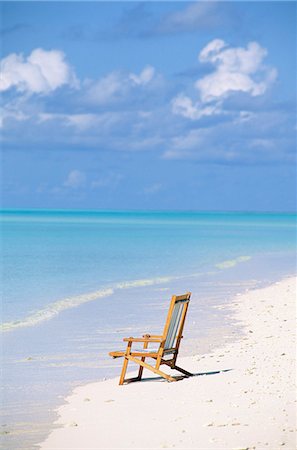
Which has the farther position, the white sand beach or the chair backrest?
the chair backrest

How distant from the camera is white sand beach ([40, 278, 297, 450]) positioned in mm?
7375

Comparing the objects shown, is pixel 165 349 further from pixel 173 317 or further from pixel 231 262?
pixel 231 262

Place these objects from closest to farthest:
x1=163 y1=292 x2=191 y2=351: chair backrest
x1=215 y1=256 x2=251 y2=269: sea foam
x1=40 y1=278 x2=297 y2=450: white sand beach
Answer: x1=40 y1=278 x2=297 y2=450: white sand beach → x1=163 y1=292 x2=191 y2=351: chair backrest → x1=215 y1=256 x2=251 y2=269: sea foam

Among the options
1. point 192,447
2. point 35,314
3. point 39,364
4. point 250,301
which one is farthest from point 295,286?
point 192,447

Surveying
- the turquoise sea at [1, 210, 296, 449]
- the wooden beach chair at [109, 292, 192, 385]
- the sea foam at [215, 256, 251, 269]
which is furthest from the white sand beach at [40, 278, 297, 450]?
the sea foam at [215, 256, 251, 269]

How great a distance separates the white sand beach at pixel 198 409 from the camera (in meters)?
7.38

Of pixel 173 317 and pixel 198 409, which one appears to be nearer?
pixel 198 409

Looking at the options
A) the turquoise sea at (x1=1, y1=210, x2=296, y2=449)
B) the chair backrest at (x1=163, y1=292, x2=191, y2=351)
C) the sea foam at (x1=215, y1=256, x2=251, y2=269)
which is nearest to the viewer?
the chair backrest at (x1=163, y1=292, x2=191, y2=351)

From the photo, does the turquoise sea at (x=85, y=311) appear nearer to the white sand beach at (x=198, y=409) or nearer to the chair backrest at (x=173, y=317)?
the white sand beach at (x=198, y=409)

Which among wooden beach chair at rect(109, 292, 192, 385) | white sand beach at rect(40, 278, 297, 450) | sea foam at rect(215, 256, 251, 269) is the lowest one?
sea foam at rect(215, 256, 251, 269)

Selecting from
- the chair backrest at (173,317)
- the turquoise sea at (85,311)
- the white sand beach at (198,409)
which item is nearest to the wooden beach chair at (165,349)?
the chair backrest at (173,317)

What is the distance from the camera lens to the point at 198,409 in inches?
326

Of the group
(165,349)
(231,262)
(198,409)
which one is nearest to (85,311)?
(165,349)

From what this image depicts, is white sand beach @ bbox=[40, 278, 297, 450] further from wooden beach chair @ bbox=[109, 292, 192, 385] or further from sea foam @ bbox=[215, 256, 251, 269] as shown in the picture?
sea foam @ bbox=[215, 256, 251, 269]
